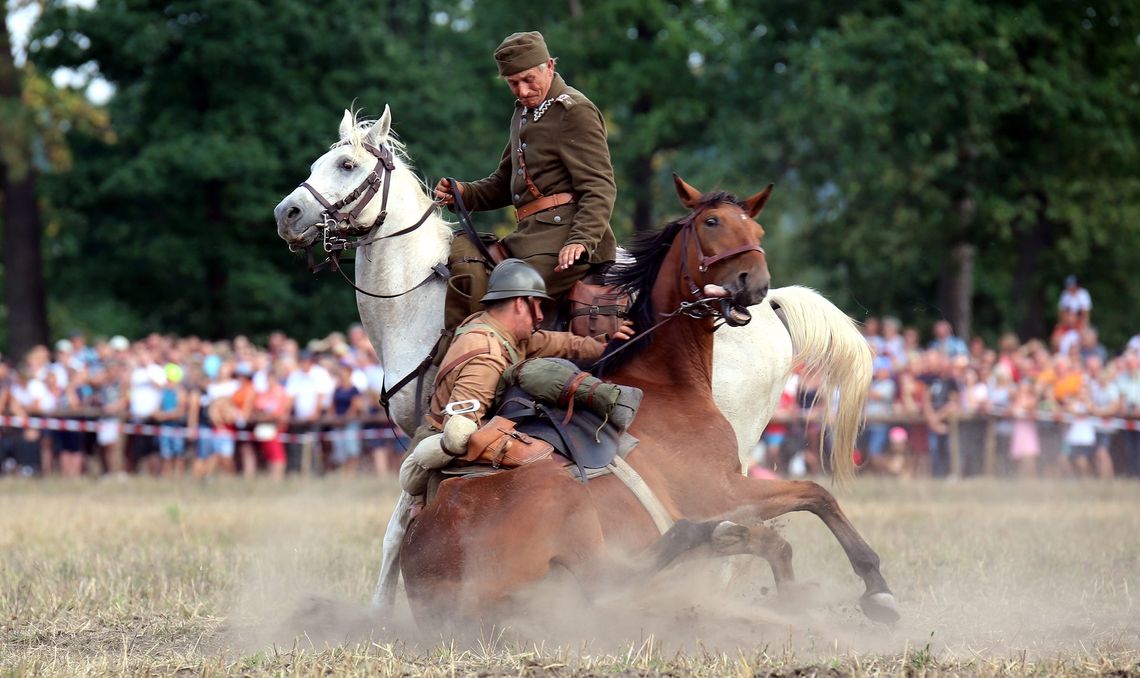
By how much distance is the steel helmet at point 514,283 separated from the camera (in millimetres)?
7418

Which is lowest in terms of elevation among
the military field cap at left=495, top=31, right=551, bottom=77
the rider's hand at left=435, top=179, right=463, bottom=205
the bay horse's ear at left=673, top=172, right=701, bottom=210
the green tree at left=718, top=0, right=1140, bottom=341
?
the bay horse's ear at left=673, top=172, right=701, bottom=210

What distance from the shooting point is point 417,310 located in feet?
28.3

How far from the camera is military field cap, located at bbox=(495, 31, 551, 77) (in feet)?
27.0

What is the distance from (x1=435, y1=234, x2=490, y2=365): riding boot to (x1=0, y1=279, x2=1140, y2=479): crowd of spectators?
10.5 meters

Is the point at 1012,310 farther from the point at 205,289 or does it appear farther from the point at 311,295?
the point at 205,289

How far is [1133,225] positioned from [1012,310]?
2784 mm

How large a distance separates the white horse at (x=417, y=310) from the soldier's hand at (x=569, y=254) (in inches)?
35.1

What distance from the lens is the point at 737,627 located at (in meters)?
7.18

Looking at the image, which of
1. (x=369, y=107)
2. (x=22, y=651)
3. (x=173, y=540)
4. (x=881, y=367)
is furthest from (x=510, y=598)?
(x=369, y=107)

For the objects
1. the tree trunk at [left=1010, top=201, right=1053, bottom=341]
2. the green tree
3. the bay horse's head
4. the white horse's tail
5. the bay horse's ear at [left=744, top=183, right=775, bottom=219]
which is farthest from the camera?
the tree trunk at [left=1010, top=201, right=1053, bottom=341]

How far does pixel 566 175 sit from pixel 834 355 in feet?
6.40

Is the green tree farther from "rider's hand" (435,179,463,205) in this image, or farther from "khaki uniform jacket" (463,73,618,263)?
"khaki uniform jacket" (463,73,618,263)

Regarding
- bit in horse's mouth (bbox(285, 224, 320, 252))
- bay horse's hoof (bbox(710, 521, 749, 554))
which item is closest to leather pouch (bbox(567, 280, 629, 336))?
bit in horse's mouth (bbox(285, 224, 320, 252))

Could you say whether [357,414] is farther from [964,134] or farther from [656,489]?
[964,134]
